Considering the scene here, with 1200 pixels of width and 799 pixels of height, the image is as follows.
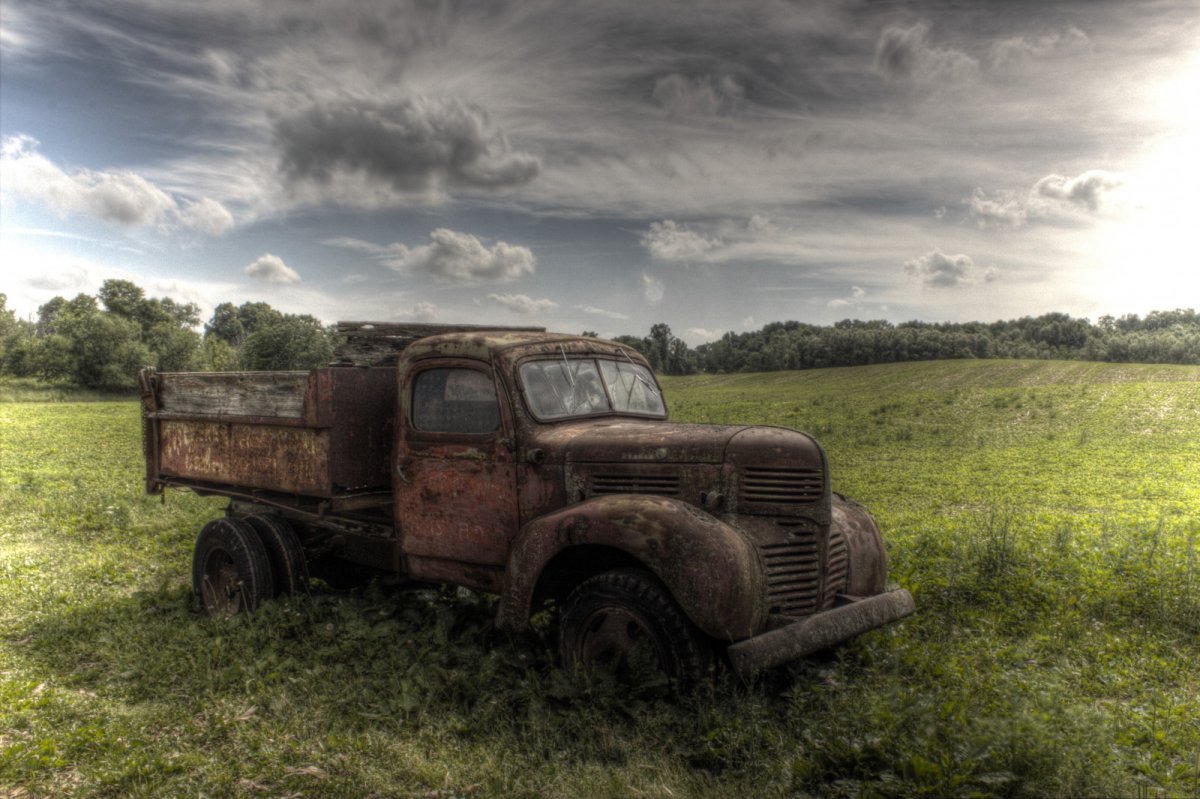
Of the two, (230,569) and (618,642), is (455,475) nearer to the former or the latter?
(618,642)

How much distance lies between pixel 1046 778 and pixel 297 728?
4.00m

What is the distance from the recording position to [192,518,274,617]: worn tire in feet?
21.7

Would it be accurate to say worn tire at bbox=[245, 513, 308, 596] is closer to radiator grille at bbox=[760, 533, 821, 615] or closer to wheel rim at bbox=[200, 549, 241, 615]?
wheel rim at bbox=[200, 549, 241, 615]

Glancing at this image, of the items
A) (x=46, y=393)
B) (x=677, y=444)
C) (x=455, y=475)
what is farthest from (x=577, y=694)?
(x=46, y=393)

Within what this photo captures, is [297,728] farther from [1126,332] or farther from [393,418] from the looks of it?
[1126,332]

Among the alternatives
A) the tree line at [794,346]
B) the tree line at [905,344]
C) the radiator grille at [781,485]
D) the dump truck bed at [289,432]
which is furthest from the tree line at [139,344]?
the radiator grille at [781,485]

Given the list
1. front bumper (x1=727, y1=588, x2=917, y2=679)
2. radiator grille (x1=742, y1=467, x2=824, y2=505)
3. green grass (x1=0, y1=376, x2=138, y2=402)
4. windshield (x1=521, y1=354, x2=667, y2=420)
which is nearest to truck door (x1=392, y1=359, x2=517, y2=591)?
windshield (x1=521, y1=354, x2=667, y2=420)

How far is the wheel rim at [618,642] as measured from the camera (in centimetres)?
445

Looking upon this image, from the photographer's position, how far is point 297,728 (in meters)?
4.70

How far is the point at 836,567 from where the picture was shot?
17.2 ft

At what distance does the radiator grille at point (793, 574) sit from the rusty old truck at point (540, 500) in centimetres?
1

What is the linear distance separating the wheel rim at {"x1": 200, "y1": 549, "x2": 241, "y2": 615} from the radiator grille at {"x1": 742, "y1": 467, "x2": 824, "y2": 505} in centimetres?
483

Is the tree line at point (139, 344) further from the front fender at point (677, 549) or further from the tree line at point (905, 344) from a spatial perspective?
the front fender at point (677, 549)

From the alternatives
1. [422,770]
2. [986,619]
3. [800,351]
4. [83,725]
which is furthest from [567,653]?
[800,351]
